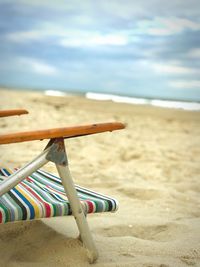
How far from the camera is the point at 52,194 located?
74.7 inches

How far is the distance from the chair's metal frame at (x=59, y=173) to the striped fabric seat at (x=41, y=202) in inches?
2.0

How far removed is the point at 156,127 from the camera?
812 cm

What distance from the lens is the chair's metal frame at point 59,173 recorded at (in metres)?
1.56

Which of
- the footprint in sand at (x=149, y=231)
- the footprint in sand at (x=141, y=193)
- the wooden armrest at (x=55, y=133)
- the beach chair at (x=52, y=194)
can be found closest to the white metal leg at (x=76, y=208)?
the beach chair at (x=52, y=194)

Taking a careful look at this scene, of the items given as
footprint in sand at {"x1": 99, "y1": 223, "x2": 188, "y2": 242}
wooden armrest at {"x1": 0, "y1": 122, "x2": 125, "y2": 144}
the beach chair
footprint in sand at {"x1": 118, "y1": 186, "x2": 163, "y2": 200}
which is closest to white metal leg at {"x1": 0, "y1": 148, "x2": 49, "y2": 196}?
the beach chair

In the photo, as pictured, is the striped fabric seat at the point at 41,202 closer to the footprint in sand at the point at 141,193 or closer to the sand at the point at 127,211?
the sand at the point at 127,211

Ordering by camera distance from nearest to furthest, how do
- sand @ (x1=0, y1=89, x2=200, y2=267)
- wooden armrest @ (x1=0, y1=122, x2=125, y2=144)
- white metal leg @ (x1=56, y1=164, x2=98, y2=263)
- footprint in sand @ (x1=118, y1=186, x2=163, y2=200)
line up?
wooden armrest @ (x1=0, y1=122, x2=125, y2=144), white metal leg @ (x1=56, y1=164, x2=98, y2=263), sand @ (x1=0, y1=89, x2=200, y2=267), footprint in sand @ (x1=118, y1=186, x2=163, y2=200)

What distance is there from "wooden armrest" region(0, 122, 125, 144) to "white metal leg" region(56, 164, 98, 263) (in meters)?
0.19

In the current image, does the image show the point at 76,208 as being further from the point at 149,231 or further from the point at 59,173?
the point at 149,231

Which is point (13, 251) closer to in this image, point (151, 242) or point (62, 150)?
point (62, 150)

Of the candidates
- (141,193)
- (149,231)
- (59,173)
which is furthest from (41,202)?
(141,193)

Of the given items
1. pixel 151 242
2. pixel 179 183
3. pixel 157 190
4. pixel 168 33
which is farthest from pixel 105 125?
pixel 168 33

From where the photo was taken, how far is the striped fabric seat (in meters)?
1.58

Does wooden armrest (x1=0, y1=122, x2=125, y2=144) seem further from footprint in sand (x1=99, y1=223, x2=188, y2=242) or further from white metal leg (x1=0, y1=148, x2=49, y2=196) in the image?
footprint in sand (x1=99, y1=223, x2=188, y2=242)
